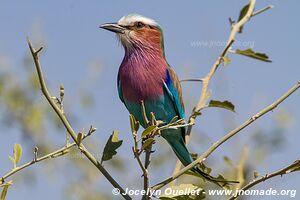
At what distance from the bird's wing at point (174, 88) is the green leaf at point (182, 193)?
1692mm

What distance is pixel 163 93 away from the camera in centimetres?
414

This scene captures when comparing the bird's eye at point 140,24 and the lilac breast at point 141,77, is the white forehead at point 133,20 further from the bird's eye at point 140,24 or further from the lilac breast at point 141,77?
the lilac breast at point 141,77

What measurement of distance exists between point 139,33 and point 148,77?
0.45 metres

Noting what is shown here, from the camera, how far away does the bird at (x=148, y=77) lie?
13.2 ft

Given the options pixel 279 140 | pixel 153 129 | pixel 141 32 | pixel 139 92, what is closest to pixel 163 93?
pixel 139 92

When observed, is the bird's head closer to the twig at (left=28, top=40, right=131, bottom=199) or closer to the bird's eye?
the bird's eye

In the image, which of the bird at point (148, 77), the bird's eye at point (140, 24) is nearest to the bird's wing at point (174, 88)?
the bird at point (148, 77)

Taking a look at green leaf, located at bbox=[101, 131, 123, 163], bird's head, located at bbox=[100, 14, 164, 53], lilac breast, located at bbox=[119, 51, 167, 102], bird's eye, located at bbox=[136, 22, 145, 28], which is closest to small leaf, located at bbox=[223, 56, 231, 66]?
green leaf, located at bbox=[101, 131, 123, 163]

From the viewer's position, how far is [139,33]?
175 inches

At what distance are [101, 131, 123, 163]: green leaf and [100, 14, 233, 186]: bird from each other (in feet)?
4.09

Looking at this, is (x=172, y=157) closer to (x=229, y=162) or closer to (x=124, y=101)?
(x=124, y=101)

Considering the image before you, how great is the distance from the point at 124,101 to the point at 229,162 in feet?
3.82

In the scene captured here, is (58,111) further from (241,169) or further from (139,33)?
(139,33)

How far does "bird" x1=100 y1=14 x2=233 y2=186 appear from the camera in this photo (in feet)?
13.2
